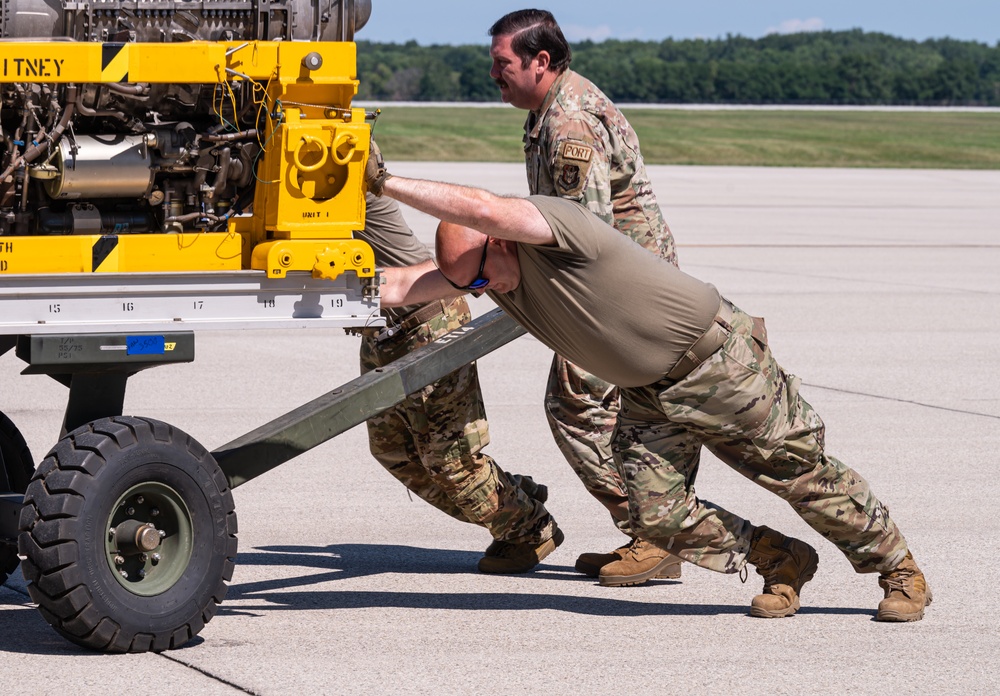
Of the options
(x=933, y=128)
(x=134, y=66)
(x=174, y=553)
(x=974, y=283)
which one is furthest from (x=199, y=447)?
(x=933, y=128)

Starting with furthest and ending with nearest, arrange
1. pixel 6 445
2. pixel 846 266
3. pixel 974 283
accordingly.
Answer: pixel 846 266, pixel 974 283, pixel 6 445

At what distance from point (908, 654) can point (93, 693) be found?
2341 mm

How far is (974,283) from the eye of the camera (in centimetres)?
1584

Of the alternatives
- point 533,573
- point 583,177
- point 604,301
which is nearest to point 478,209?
point 604,301

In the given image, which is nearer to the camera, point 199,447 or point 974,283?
point 199,447

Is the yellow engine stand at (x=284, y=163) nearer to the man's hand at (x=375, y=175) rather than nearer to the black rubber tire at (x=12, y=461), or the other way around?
the man's hand at (x=375, y=175)

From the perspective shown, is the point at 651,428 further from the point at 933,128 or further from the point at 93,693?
the point at 933,128

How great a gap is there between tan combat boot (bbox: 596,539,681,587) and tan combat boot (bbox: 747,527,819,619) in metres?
0.52

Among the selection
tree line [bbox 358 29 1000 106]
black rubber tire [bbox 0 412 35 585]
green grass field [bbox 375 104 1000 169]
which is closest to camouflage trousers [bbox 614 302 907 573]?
black rubber tire [bbox 0 412 35 585]

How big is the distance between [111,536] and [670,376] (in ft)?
5.59

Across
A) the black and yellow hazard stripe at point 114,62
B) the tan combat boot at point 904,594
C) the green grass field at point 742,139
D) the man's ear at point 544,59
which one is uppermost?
the man's ear at point 544,59

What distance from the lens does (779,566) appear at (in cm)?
532

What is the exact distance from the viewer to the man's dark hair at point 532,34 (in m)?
5.67

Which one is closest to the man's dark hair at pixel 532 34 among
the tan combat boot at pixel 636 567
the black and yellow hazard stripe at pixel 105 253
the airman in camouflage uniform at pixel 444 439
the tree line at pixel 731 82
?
the airman in camouflage uniform at pixel 444 439
